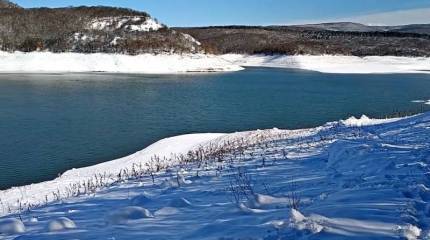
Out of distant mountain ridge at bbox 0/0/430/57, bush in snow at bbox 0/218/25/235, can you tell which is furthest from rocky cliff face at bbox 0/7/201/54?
bush in snow at bbox 0/218/25/235

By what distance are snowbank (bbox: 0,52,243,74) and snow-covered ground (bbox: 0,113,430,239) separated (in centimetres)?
6150

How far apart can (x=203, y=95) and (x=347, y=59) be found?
62702mm

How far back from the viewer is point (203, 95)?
37.5 meters

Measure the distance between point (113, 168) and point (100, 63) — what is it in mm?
57264

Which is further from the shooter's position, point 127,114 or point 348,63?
point 348,63

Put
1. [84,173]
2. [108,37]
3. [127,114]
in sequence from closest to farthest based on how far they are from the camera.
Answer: [84,173], [127,114], [108,37]

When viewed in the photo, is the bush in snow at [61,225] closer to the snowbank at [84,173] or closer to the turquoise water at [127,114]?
the snowbank at [84,173]

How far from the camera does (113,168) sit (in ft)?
47.4

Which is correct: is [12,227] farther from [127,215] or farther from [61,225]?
[127,215]

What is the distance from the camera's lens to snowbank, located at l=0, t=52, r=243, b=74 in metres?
68.0

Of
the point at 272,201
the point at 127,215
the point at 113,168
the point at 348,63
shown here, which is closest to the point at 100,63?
the point at 348,63

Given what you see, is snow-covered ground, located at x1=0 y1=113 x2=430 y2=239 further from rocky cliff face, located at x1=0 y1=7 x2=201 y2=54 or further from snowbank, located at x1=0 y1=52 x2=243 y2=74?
rocky cliff face, located at x1=0 y1=7 x2=201 y2=54

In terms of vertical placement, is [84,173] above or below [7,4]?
below

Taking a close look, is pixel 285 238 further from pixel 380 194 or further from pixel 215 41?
pixel 215 41
